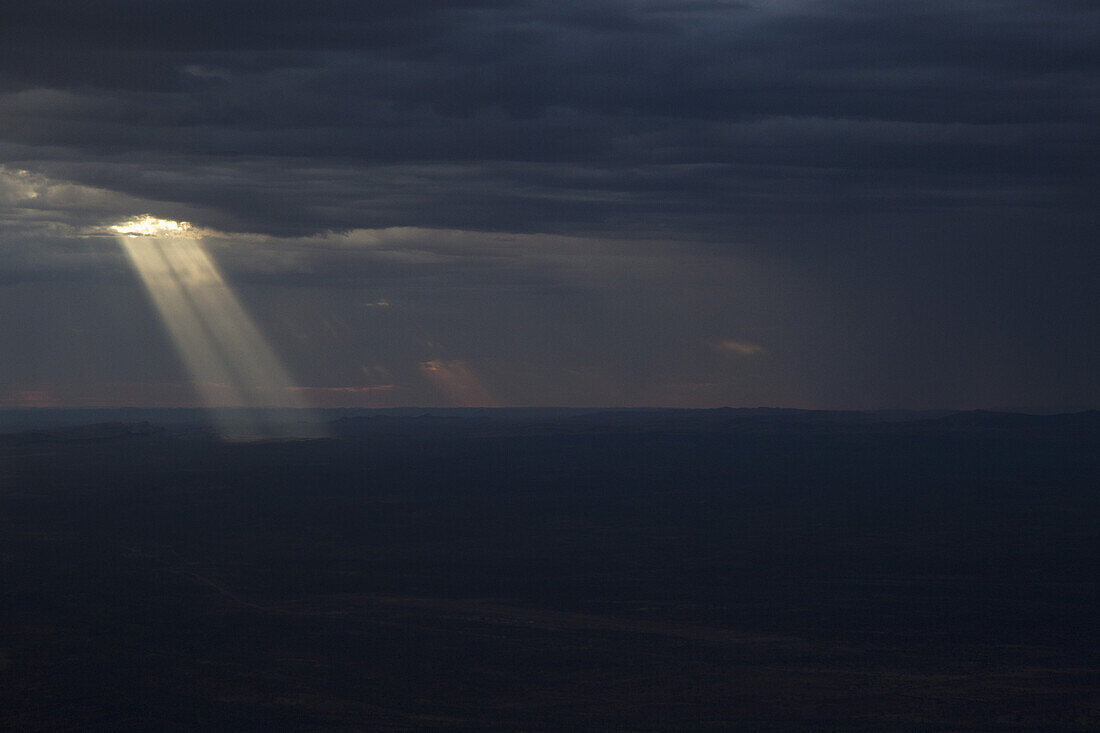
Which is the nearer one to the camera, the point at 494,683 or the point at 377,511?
the point at 494,683

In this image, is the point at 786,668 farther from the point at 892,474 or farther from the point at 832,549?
the point at 892,474

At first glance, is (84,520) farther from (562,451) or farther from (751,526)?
(562,451)

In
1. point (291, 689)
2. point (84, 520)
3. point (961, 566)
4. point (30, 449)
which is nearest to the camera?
point (291, 689)

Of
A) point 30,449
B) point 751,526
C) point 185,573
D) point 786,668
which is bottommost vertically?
point 30,449

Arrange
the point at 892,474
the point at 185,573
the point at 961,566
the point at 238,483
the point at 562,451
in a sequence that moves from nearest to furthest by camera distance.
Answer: the point at 185,573 < the point at 961,566 < the point at 238,483 < the point at 892,474 < the point at 562,451

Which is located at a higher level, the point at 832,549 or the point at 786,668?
the point at 786,668

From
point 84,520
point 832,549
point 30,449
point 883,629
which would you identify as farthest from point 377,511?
point 30,449

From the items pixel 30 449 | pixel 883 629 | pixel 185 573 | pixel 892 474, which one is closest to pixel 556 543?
pixel 185 573
